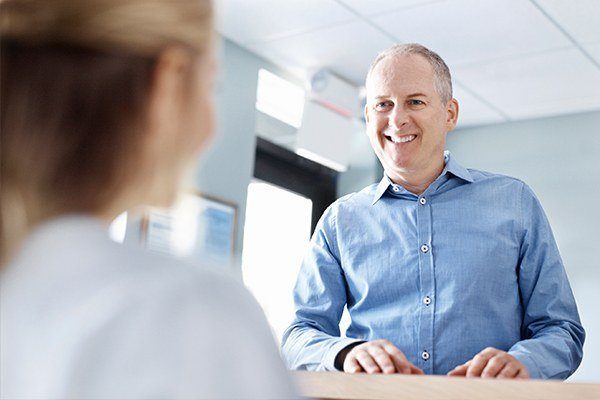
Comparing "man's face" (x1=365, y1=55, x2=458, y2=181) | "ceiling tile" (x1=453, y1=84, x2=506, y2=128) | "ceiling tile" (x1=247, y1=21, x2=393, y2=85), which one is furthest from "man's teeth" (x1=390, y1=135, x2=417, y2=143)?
"ceiling tile" (x1=453, y1=84, x2=506, y2=128)

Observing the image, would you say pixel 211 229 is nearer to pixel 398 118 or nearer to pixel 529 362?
pixel 398 118

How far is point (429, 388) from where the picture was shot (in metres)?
1.02

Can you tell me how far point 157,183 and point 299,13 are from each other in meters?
3.05

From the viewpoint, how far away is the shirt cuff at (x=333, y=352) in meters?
1.40

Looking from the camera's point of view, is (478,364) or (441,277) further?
(441,277)

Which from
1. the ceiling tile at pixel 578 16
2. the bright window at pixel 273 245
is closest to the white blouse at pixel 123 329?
the ceiling tile at pixel 578 16

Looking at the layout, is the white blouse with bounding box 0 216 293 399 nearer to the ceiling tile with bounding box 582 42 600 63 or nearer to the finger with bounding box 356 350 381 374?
the finger with bounding box 356 350 381 374

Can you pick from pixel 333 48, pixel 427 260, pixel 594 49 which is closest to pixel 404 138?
pixel 427 260

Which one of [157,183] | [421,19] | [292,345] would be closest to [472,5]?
[421,19]

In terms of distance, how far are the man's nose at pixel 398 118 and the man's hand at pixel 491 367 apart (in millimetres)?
691

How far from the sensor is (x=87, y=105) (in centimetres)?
54

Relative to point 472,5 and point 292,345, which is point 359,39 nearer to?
point 472,5

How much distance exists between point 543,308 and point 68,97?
4.06 feet

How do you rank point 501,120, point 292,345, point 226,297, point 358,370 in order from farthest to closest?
1. point 501,120
2. point 292,345
3. point 358,370
4. point 226,297
